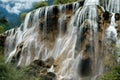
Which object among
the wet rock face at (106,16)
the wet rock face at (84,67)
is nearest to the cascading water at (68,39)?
the wet rock face at (84,67)

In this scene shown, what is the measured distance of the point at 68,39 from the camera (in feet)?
147

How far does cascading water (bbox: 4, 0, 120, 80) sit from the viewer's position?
40562mm

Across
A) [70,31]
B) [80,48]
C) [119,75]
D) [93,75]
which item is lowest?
[119,75]

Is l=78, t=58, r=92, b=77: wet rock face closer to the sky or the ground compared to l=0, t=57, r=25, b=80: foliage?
closer to the sky

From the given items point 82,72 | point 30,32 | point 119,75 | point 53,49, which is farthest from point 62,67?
point 119,75

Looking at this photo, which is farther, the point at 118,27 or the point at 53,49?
the point at 53,49

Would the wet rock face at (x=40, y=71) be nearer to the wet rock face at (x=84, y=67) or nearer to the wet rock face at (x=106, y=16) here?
the wet rock face at (x=84, y=67)

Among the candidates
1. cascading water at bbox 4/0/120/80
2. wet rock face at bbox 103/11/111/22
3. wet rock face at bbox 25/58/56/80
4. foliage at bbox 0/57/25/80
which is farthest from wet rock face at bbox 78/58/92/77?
foliage at bbox 0/57/25/80

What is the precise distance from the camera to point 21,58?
48.0 metres

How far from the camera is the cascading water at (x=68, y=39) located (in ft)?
A: 133

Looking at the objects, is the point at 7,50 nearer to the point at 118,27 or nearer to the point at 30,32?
the point at 30,32

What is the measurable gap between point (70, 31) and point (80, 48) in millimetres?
4646

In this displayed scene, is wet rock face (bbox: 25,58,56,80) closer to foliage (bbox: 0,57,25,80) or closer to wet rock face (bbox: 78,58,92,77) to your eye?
wet rock face (bbox: 78,58,92,77)

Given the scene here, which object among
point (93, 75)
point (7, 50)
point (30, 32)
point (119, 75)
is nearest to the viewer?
point (119, 75)
